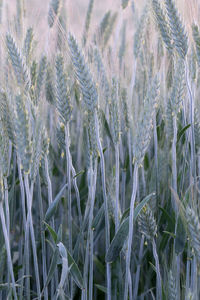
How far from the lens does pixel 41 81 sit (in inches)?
62.3

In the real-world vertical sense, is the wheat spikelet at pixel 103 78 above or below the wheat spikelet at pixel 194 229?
above

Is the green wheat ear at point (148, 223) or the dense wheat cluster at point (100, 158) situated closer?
the dense wheat cluster at point (100, 158)

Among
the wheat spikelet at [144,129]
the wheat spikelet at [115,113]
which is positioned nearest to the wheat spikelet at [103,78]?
the wheat spikelet at [115,113]

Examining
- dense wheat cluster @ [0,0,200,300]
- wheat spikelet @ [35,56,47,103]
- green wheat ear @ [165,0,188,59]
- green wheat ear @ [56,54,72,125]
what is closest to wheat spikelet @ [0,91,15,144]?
dense wheat cluster @ [0,0,200,300]

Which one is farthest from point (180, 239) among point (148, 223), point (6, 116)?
point (6, 116)

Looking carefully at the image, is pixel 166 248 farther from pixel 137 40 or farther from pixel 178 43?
pixel 137 40

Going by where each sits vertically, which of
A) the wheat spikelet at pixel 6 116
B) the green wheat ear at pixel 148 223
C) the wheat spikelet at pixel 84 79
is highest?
the wheat spikelet at pixel 84 79

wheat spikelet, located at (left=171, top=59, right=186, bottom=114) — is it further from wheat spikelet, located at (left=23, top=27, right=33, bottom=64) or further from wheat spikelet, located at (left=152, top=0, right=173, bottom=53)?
wheat spikelet, located at (left=23, top=27, right=33, bottom=64)

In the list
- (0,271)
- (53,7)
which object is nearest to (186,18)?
(53,7)

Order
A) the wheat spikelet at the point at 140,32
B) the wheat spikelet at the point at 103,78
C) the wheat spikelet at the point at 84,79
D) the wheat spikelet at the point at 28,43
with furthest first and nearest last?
the wheat spikelet at the point at 140,32, the wheat spikelet at the point at 103,78, the wheat spikelet at the point at 28,43, the wheat spikelet at the point at 84,79

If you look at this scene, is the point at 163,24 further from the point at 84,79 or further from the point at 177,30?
the point at 84,79

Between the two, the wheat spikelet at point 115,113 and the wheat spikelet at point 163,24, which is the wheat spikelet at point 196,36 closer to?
the wheat spikelet at point 163,24

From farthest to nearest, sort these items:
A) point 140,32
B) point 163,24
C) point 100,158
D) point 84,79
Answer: point 140,32 < point 163,24 < point 100,158 < point 84,79

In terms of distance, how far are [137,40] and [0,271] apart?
1303 mm
